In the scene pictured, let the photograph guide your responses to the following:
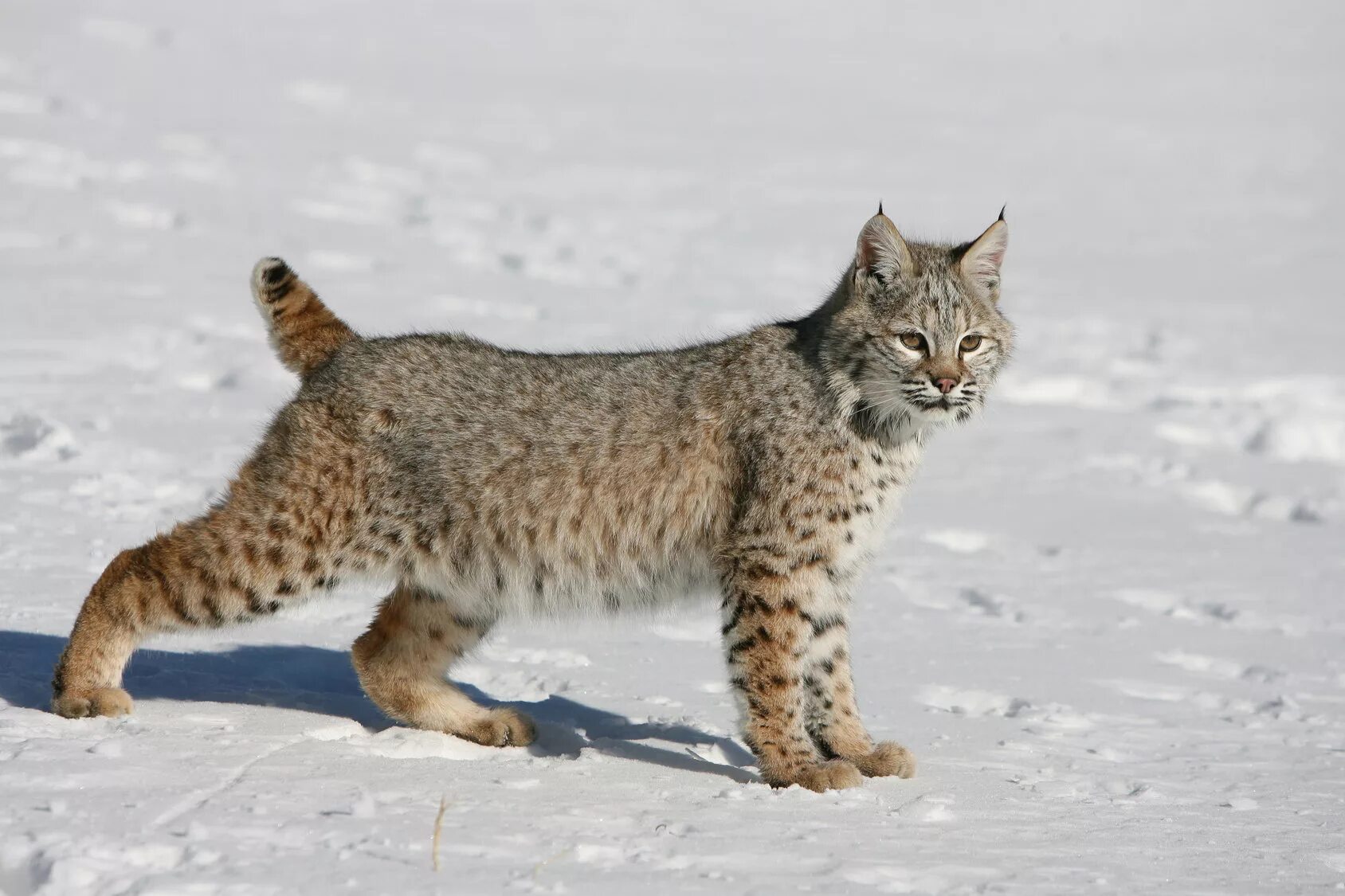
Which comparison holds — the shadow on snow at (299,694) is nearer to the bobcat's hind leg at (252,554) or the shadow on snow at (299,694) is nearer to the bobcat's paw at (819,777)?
the bobcat's paw at (819,777)

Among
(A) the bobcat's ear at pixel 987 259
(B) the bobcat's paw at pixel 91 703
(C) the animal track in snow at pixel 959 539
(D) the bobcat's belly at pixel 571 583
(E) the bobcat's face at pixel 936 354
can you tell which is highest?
(A) the bobcat's ear at pixel 987 259

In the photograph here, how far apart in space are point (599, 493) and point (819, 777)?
111 cm

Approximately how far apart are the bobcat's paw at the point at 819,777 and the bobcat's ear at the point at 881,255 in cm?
151

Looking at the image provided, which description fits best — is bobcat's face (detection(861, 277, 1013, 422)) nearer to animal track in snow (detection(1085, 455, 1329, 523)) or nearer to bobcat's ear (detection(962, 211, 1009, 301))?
bobcat's ear (detection(962, 211, 1009, 301))

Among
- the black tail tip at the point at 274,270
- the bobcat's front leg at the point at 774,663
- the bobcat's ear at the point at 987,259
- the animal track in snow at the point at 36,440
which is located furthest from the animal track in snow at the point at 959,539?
the animal track in snow at the point at 36,440

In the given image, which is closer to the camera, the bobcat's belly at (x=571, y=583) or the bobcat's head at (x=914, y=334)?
the bobcat's head at (x=914, y=334)

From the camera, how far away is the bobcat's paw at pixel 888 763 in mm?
4695

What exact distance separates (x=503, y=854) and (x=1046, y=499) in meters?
5.15

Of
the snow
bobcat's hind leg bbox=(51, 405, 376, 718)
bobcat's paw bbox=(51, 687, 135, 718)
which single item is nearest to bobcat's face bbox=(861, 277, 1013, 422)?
the snow

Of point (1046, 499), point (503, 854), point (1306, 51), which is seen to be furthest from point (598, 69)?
point (503, 854)

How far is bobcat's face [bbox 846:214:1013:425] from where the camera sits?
4727 mm

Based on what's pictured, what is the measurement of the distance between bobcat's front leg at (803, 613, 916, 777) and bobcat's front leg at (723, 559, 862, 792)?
0.64 ft

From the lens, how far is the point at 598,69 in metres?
16.7

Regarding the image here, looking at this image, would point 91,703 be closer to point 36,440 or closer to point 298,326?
point 298,326
